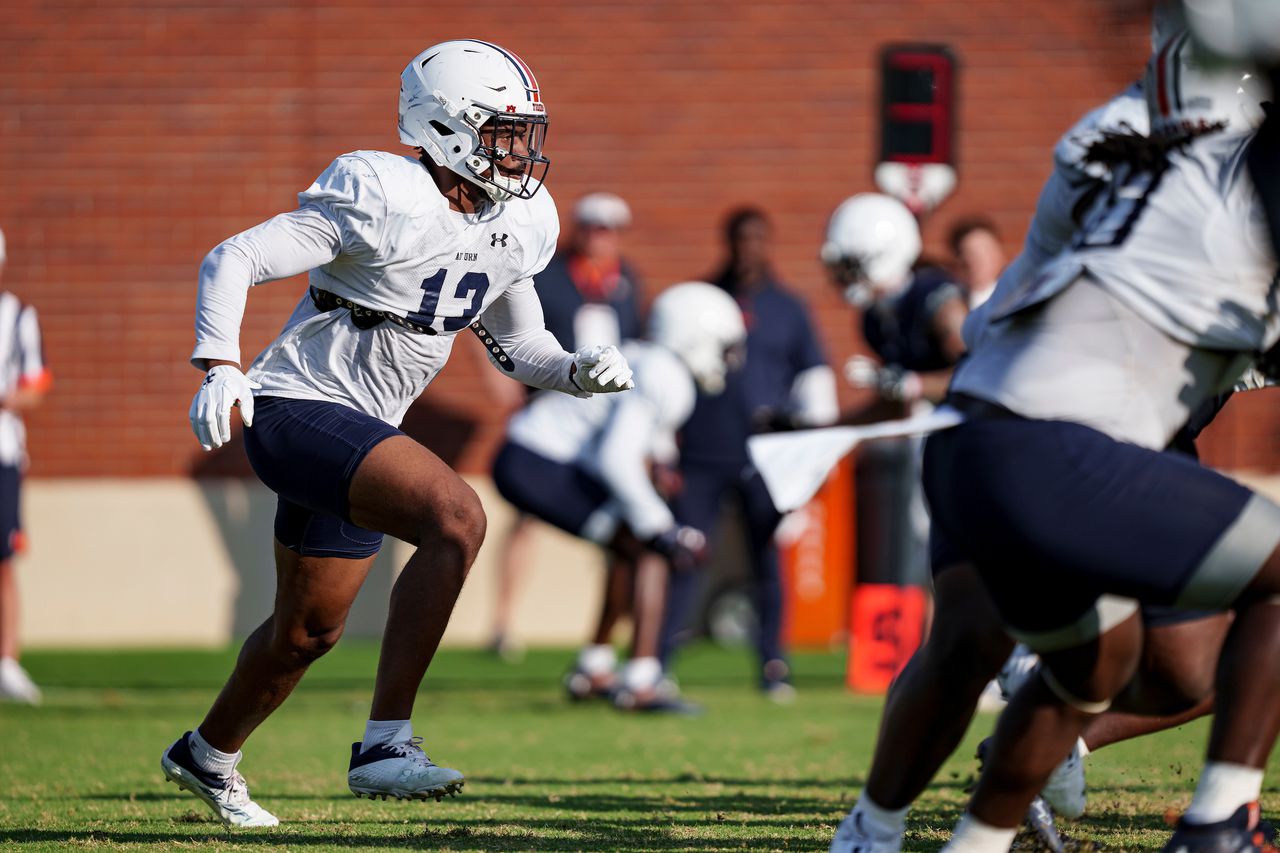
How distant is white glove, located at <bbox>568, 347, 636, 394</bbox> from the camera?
450cm

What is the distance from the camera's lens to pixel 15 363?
894 centimetres

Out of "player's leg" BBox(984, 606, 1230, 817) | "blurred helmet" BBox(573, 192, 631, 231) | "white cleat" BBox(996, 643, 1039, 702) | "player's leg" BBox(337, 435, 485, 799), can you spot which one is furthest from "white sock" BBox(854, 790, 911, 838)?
"blurred helmet" BBox(573, 192, 631, 231)

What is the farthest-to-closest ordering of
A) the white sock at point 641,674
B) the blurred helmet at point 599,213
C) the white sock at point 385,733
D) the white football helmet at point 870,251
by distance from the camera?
the blurred helmet at point 599,213, the white football helmet at point 870,251, the white sock at point 641,674, the white sock at point 385,733

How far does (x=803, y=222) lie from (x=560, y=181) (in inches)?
66.7

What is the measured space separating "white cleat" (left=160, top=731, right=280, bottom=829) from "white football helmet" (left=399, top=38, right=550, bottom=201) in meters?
1.71

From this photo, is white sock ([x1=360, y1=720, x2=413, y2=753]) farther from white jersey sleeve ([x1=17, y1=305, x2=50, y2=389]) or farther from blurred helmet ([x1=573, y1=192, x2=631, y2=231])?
blurred helmet ([x1=573, y1=192, x2=631, y2=231])

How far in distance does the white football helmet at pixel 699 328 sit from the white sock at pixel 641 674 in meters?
1.57

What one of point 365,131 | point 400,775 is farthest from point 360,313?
point 365,131

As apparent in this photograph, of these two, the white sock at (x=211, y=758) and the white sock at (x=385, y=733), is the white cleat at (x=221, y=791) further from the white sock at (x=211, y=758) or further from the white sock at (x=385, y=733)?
the white sock at (x=385, y=733)

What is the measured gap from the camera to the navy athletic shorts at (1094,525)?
9.32ft

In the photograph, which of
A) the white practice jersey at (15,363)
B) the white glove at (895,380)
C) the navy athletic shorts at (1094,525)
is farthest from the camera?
the white practice jersey at (15,363)

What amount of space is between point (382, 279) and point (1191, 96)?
6.89ft

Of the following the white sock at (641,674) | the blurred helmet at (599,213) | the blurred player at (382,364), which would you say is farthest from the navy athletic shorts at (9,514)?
the blurred player at (382,364)

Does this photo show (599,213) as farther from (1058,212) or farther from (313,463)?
(1058,212)
